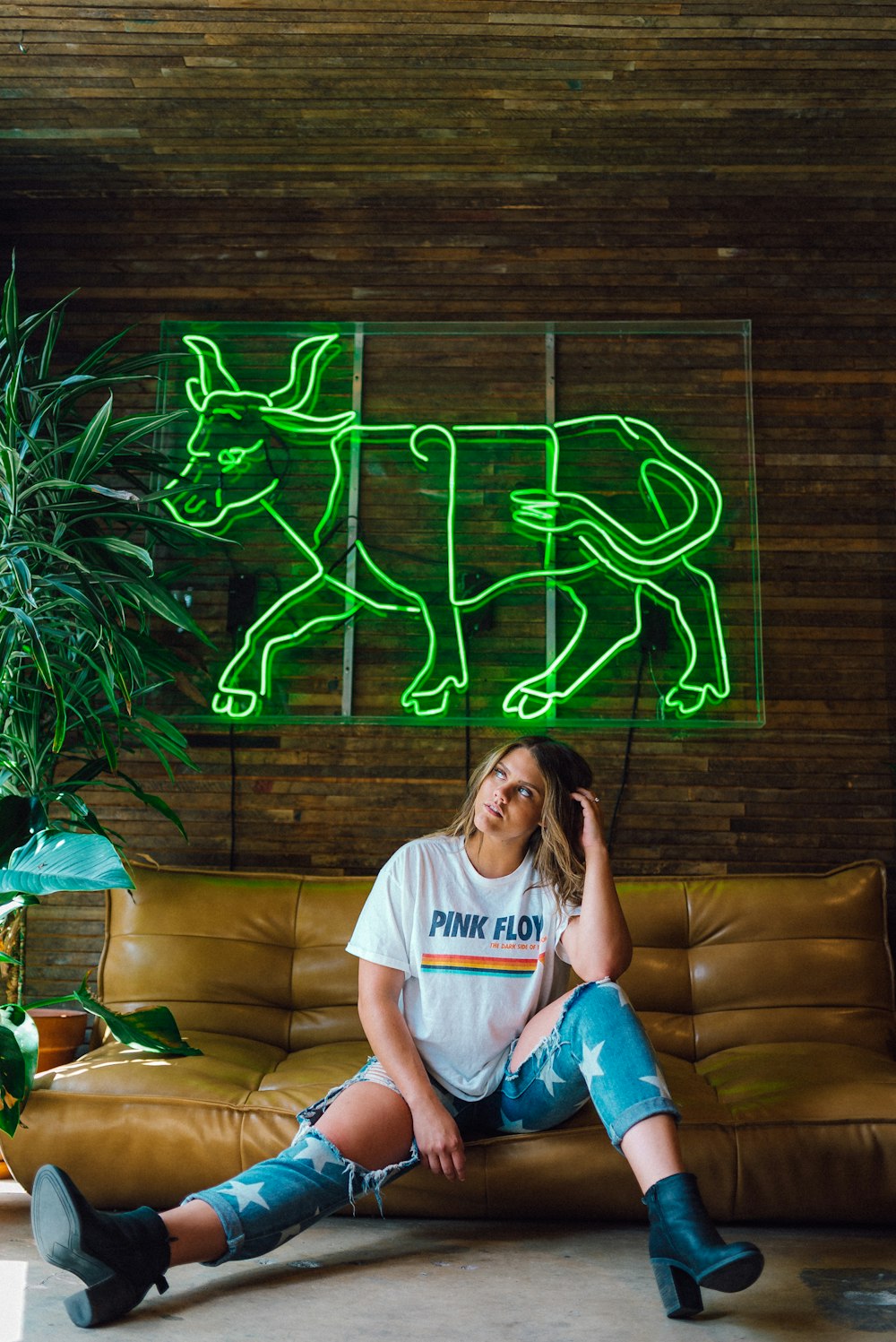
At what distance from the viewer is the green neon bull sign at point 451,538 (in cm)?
343

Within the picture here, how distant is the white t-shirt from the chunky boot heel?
0.53 metres

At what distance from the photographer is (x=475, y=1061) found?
2234 millimetres

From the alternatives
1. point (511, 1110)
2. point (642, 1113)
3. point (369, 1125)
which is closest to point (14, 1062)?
point (369, 1125)

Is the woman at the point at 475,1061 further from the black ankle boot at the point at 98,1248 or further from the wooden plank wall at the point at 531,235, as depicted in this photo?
the wooden plank wall at the point at 531,235

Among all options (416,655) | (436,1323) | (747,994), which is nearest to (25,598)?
(416,655)

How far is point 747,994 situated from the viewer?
2932 millimetres

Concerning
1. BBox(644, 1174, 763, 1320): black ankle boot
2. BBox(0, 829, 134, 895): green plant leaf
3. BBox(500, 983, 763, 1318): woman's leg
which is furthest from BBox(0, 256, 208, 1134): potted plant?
BBox(644, 1174, 763, 1320): black ankle boot

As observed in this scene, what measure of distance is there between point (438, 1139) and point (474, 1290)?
0.26m

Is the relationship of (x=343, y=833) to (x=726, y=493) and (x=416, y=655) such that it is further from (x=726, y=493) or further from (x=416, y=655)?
(x=726, y=493)

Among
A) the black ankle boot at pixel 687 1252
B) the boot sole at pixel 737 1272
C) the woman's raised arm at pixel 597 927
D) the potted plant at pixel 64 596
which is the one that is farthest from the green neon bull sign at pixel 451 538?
the boot sole at pixel 737 1272

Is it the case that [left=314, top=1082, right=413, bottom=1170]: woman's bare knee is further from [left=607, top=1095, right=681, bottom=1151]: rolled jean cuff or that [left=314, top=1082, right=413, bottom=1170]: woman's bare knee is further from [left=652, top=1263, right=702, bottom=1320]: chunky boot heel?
[left=652, top=1263, right=702, bottom=1320]: chunky boot heel

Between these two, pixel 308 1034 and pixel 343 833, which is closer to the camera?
pixel 308 1034

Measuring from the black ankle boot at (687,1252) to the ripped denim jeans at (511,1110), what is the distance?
0.46 ft

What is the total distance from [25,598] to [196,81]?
5.69 ft
